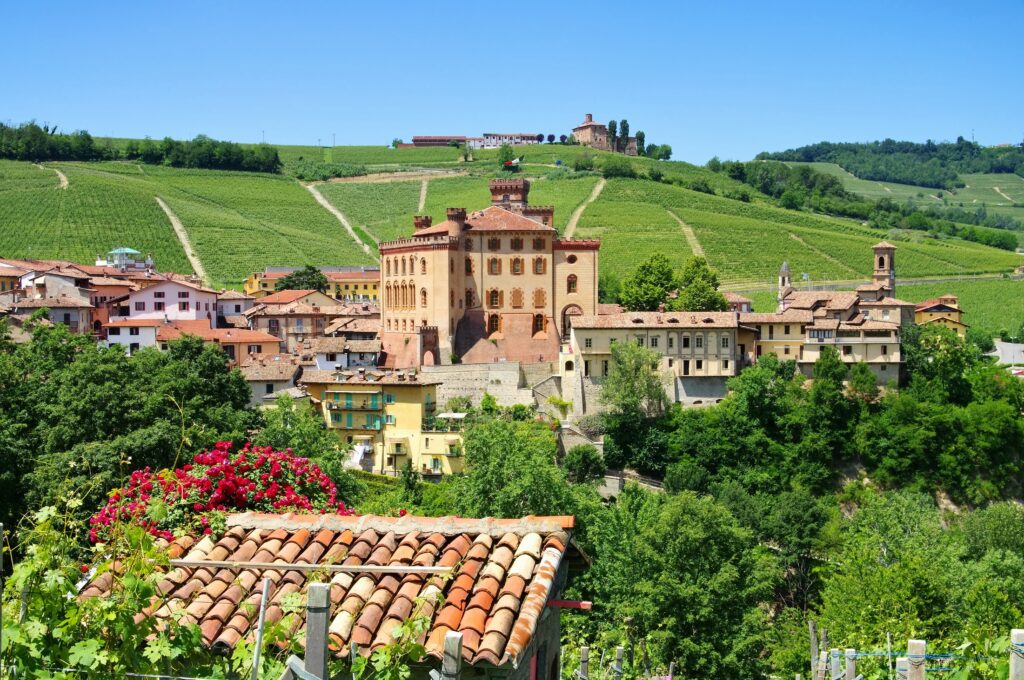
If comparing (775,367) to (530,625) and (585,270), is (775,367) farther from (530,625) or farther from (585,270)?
(530,625)

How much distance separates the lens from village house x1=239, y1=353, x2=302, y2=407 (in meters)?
56.9

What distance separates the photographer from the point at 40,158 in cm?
14350

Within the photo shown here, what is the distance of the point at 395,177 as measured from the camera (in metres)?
155

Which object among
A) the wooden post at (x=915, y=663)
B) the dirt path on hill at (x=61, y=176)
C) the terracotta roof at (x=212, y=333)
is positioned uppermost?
the dirt path on hill at (x=61, y=176)

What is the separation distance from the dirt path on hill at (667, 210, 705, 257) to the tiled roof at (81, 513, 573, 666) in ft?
305

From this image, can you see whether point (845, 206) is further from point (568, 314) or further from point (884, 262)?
point (568, 314)

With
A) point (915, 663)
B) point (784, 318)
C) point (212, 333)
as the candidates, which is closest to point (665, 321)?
point (784, 318)

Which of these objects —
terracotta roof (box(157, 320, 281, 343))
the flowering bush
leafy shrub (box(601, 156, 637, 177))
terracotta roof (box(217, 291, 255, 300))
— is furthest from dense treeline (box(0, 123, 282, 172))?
the flowering bush

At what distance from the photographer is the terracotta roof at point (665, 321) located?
190 ft

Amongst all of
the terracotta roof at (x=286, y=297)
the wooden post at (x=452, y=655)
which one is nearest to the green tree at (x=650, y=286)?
the terracotta roof at (x=286, y=297)

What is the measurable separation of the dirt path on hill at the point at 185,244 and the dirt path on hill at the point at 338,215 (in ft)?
59.1

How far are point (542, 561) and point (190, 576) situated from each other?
2.79 m

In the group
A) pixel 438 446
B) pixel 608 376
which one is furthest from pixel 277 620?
pixel 608 376

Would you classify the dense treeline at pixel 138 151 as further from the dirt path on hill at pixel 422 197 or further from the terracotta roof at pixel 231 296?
the terracotta roof at pixel 231 296
